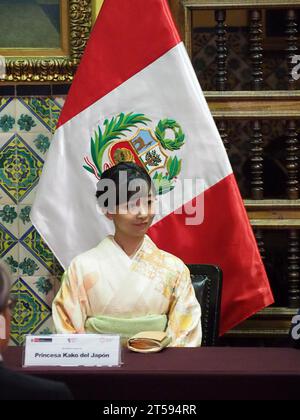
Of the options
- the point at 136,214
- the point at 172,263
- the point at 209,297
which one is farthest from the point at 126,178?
the point at 209,297

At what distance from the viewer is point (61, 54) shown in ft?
16.4

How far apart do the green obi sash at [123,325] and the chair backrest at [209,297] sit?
377mm

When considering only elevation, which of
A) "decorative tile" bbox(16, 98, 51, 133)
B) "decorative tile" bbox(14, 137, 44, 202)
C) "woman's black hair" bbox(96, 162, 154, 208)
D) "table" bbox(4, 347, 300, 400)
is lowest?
"table" bbox(4, 347, 300, 400)

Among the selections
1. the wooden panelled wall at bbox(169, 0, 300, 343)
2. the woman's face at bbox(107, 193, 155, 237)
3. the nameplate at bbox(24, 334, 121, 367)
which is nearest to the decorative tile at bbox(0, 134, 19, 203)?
the wooden panelled wall at bbox(169, 0, 300, 343)

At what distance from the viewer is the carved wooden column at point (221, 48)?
16.4 ft

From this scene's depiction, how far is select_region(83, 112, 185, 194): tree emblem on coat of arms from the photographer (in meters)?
4.71

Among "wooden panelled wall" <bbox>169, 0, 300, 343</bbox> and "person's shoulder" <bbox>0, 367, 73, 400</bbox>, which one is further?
"wooden panelled wall" <bbox>169, 0, 300, 343</bbox>

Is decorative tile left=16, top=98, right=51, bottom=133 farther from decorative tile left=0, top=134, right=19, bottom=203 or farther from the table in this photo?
the table

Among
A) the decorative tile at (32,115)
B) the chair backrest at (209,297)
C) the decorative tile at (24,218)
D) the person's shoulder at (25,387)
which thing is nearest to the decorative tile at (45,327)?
the decorative tile at (24,218)

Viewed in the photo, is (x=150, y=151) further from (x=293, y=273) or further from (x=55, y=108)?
(x=293, y=273)

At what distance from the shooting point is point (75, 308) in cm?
377

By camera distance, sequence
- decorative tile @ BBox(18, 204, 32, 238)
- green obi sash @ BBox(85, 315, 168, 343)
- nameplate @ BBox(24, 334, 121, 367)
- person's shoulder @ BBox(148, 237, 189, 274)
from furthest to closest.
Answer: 1. decorative tile @ BBox(18, 204, 32, 238)
2. person's shoulder @ BBox(148, 237, 189, 274)
3. green obi sash @ BBox(85, 315, 168, 343)
4. nameplate @ BBox(24, 334, 121, 367)
